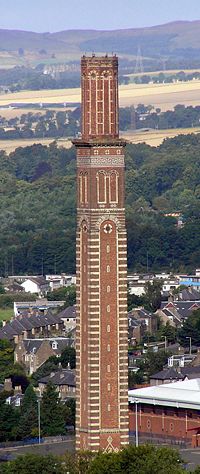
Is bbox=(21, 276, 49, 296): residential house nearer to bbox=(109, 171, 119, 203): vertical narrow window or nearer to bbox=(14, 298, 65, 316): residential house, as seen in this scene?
bbox=(14, 298, 65, 316): residential house

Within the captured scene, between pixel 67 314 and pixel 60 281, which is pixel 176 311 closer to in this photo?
pixel 67 314

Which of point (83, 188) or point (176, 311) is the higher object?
point (83, 188)

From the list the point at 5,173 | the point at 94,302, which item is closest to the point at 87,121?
the point at 94,302

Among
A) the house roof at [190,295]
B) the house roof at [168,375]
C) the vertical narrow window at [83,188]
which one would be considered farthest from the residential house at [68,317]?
the vertical narrow window at [83,188]

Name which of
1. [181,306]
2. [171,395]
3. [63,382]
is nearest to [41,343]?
[63,382]

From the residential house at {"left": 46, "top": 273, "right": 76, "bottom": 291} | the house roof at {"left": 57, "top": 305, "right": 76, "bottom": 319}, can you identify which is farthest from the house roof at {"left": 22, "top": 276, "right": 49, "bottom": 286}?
the house roof at {"left": 57, "top": 305, "right": 76, "bottom": 319}

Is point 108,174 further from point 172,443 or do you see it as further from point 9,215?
point 9,215
